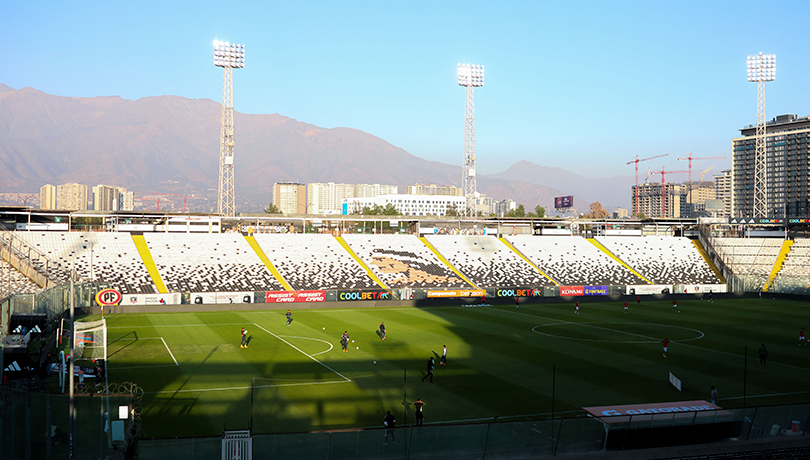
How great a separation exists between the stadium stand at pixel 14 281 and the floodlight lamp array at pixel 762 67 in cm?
10614

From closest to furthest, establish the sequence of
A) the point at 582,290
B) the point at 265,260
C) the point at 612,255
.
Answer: the point at 582,290, the point at 265,260, the point at 612,255

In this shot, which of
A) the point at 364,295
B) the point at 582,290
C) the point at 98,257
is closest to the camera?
the point at 364,295

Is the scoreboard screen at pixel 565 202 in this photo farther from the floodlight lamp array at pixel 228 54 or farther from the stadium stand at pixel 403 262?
the floodlight lamp array at pixel 228 54

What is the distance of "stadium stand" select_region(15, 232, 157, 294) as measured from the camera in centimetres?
5625

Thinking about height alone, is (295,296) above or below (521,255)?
below

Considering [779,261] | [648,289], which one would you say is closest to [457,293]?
[648,289]

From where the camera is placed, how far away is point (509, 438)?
55.9 ft

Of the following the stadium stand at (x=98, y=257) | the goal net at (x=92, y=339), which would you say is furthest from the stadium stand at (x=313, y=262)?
the goal net at (x=92, y=339)

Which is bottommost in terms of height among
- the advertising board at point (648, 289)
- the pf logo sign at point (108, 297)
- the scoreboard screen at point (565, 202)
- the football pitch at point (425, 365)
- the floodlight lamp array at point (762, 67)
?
the football pitch at point (425, 365)

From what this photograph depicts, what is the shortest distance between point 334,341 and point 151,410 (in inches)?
671

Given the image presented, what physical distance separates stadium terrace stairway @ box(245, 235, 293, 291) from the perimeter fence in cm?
4639

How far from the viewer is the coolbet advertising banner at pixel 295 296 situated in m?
58.9

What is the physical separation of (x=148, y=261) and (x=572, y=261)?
53.2m

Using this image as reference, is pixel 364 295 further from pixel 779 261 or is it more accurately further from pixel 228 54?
pixel 779 261
